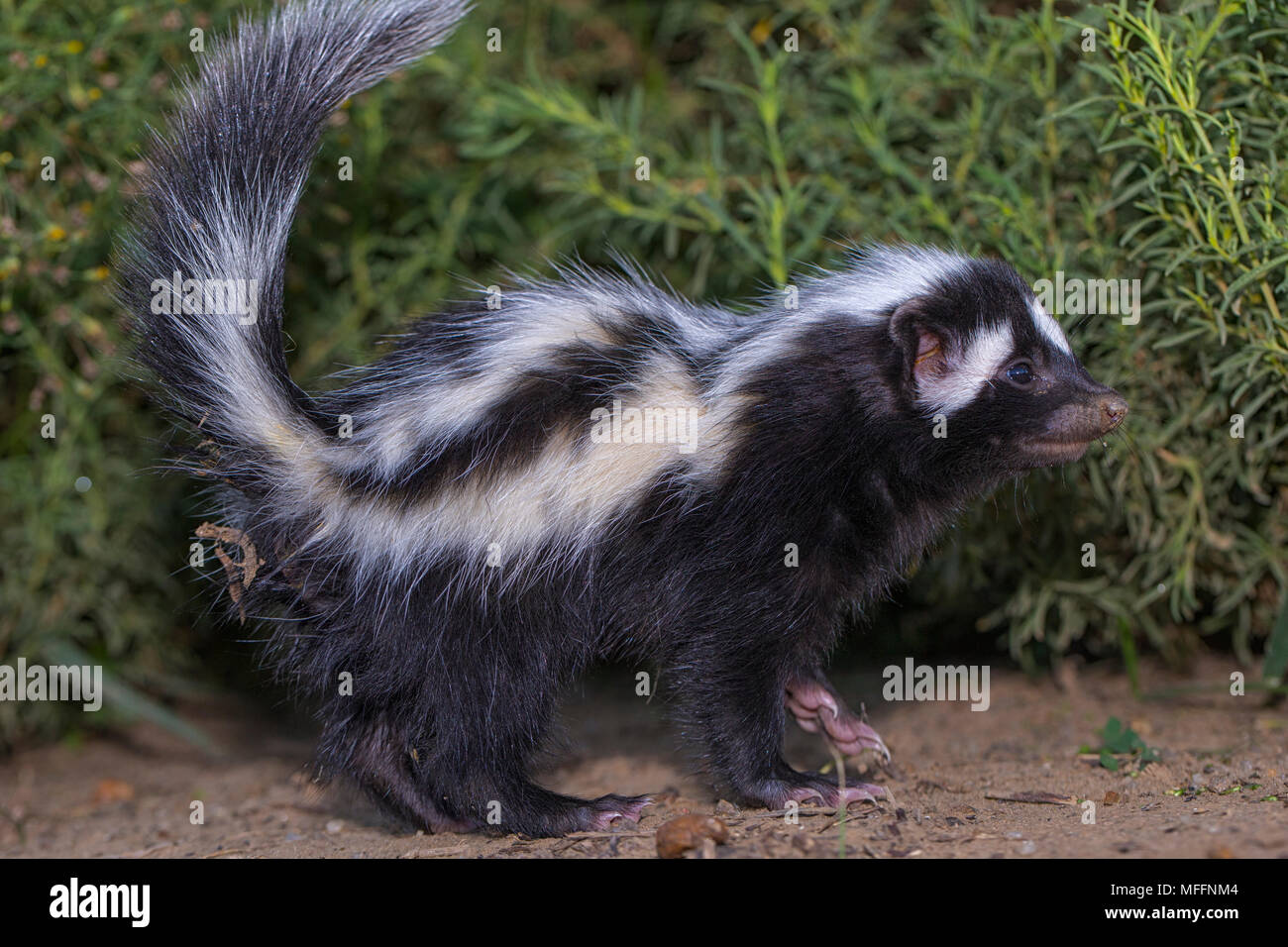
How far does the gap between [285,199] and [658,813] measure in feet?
8.83

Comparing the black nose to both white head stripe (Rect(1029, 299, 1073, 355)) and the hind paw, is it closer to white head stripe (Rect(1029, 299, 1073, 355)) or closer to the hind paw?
white head stripe (Rect(1029, 299, 1073, 355))

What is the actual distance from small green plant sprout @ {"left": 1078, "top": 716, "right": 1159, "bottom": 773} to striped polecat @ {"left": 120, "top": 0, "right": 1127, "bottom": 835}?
132 centimetres

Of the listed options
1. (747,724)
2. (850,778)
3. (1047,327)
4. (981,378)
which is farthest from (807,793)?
(1047,327)

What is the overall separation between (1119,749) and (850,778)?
1.14m

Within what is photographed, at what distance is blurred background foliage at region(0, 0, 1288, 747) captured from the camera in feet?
16.6

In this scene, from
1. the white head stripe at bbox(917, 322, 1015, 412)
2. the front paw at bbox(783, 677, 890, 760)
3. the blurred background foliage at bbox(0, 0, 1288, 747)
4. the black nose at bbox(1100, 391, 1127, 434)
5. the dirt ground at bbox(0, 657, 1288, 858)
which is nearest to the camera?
the dirt ground at bbox(0, 657, 1288, 858)

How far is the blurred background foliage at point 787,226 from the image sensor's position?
16.6 feet

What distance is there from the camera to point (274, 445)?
4.35 meters

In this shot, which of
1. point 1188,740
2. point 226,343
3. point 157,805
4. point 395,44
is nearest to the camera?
point 226,343

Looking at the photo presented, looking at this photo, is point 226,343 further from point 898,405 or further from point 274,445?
point 898,405

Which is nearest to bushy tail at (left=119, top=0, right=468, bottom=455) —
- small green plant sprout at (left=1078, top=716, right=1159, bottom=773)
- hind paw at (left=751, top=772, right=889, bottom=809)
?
hind paw at (left=751, top=772, right=889, bottom=809)

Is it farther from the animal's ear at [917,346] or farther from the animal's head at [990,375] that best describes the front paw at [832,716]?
the animal's ear at [917,346]

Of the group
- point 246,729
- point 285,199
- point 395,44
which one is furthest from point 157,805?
point 395,44

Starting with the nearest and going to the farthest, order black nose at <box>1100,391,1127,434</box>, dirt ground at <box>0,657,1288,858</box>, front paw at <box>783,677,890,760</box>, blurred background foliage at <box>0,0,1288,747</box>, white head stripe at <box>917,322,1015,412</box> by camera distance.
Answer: dirt ground at <box>0,657,1288,858</box> < black nose at <box>1100,391,1127,434</box> < white head stripe at <box>917,322,1015,412</box> < front paw at <box>783,677,890,760</box> < blurred background foliage at <box>0,0,1288,747</box>
